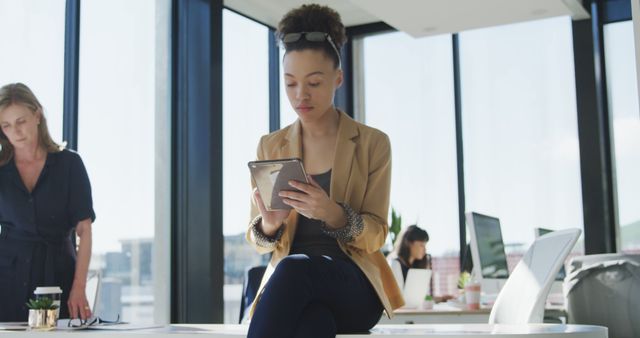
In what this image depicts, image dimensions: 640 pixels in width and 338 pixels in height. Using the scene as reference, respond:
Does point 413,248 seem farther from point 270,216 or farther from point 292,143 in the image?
point 270,216

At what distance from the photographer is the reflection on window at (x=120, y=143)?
5023mm

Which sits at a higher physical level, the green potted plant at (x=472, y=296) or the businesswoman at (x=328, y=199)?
the businesswoman at (x=328, y=199)

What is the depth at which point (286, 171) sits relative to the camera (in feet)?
5.66

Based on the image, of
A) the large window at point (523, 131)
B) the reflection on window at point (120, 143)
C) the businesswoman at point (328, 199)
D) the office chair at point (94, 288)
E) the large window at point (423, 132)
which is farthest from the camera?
the large window at point (423, 132)

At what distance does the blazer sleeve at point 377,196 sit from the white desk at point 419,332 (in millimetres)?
197

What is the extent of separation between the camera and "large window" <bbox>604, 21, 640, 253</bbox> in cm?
652

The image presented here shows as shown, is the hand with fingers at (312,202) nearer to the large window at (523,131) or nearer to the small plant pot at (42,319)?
the small plant pot at (42,319)

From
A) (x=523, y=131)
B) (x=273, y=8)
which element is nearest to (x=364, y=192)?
(x=523, y=131)

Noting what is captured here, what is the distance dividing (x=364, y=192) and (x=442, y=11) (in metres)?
4.72

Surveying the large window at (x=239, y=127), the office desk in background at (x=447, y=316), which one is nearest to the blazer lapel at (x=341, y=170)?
the office desk in background at (x=447, y=316)

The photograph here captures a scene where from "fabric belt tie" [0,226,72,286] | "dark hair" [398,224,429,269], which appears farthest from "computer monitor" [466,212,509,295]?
"fabric belt tie" [0,226,72,286]

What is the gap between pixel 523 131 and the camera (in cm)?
688

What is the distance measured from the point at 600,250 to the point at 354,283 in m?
5.28

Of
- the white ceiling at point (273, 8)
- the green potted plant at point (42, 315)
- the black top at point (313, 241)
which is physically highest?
the white ceiling at point (273, 8)
